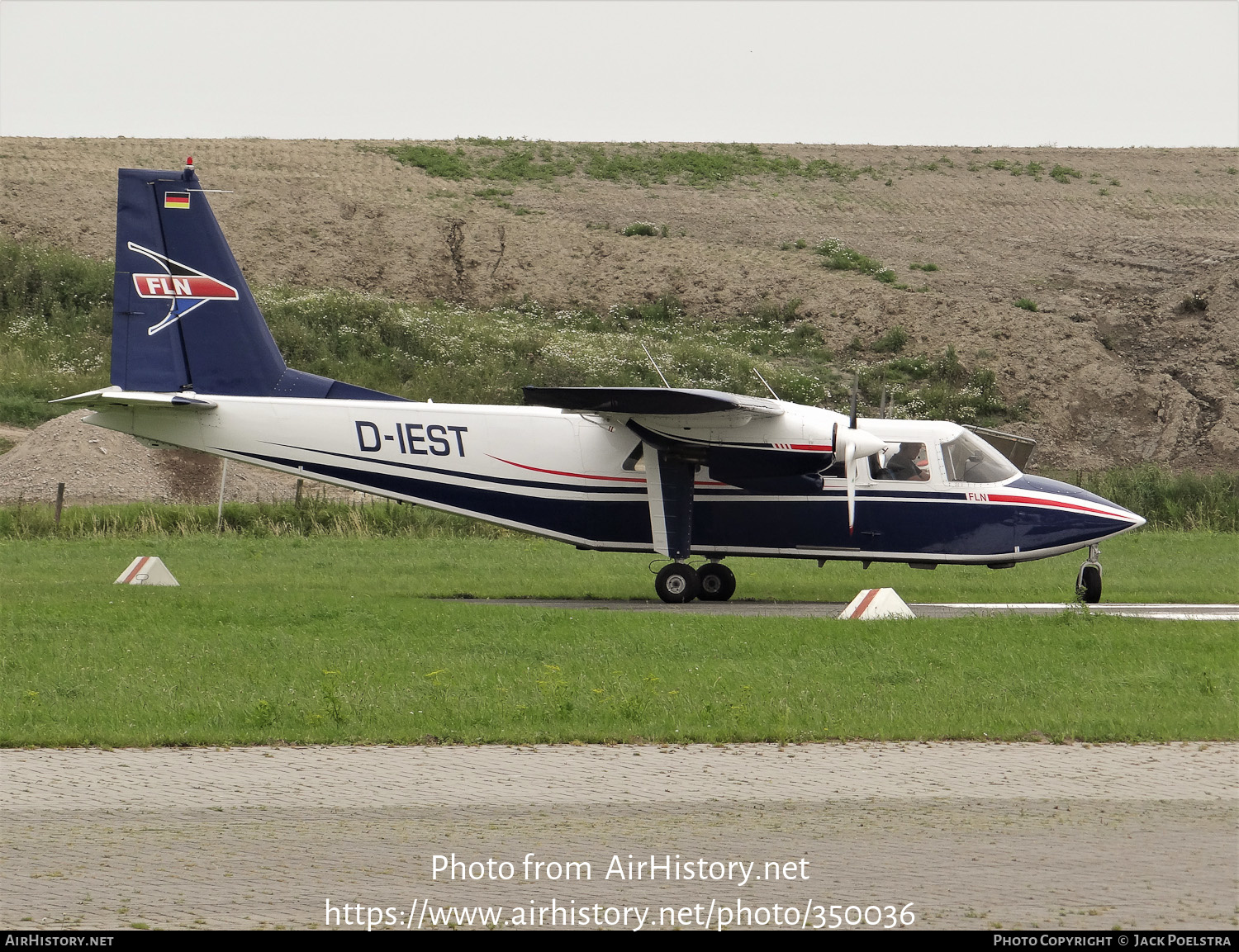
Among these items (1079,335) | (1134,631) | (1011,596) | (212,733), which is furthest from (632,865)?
(1079,335)

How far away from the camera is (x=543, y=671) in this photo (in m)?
14.2

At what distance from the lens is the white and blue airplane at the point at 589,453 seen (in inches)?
850

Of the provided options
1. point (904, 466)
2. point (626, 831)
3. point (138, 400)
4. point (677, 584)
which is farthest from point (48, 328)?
point (626, 831)

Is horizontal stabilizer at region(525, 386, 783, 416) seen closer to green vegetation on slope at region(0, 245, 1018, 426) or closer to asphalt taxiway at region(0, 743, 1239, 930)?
asphalt taxiway at region(0, 743, 1239, 930)

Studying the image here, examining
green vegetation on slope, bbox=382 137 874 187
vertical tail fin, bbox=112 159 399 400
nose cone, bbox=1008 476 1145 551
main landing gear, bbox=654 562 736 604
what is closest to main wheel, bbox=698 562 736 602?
main landing gear, bbox=654 562 736 604

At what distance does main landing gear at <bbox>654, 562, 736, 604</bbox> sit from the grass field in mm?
1139

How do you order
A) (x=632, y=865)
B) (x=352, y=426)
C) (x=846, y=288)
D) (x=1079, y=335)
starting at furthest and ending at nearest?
1. (x=846, y=288)
2. (x=1079, y=335)
3. (x=352, y=426)
4. (x=632, y=865)

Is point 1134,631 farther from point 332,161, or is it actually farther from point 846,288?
point 332,161

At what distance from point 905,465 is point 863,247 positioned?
50.2 metres

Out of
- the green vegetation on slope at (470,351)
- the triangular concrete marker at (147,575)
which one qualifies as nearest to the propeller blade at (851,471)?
the triangular concrete marker at (147,575)

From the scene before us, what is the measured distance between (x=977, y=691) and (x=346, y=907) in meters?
8.04

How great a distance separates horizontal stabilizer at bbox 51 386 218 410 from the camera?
71.1 feet

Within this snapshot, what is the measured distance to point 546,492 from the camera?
887 inches

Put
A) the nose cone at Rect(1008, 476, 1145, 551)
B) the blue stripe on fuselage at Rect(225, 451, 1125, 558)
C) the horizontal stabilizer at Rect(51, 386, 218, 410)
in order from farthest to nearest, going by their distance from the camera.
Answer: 1. the horizontal stabilizer at Rect(51, 386, 218, 410)
2. the blue stripe on fuselage at Rect(225, 451, 1125, 558)
3. the nose cone at Rect(1008, 476, 1145, 551)
